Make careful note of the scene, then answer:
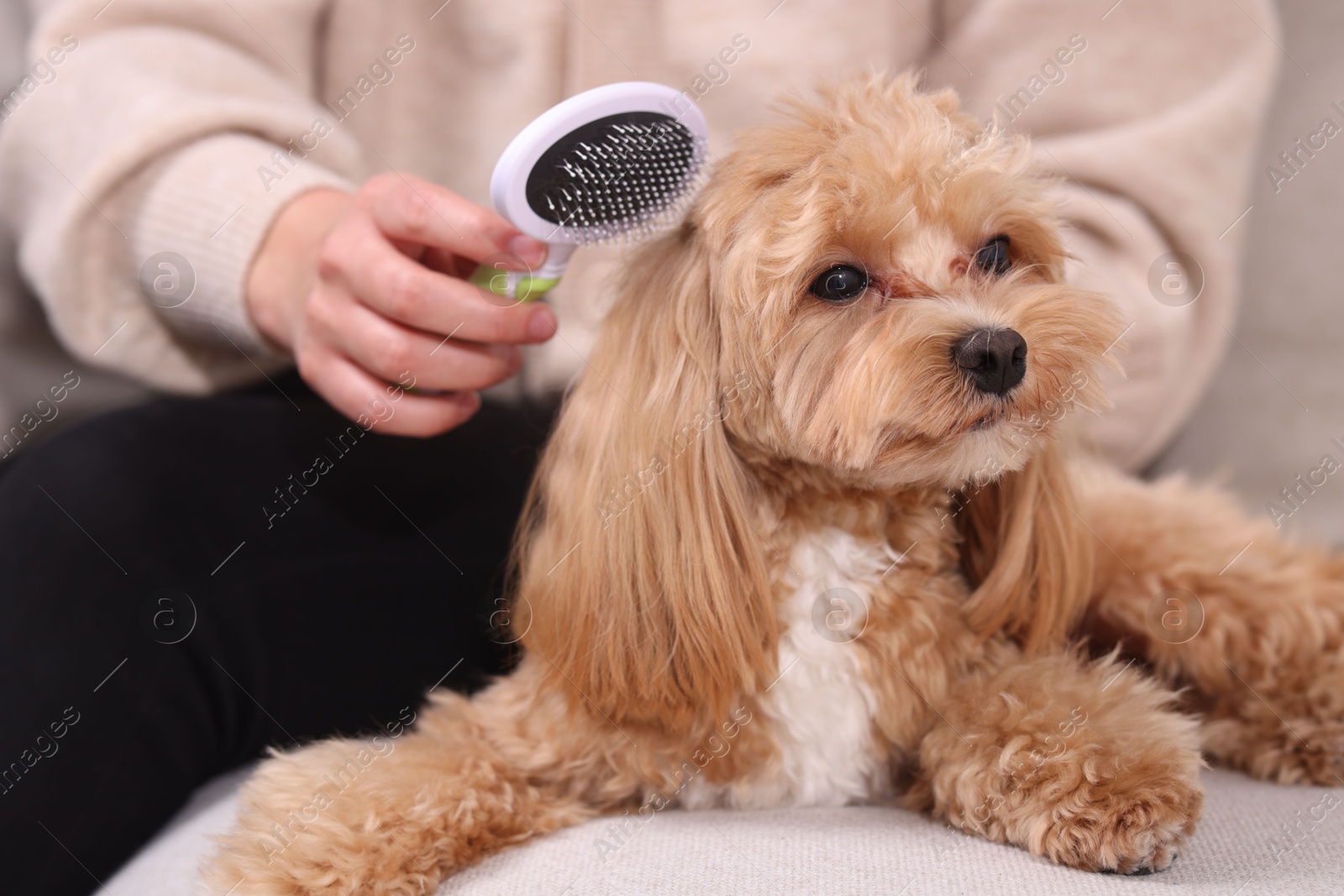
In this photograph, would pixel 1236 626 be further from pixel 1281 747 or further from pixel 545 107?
pixel 545 107

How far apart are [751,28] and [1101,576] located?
0.96m

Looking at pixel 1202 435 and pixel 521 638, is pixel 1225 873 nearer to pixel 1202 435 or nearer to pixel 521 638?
pixel 521 638

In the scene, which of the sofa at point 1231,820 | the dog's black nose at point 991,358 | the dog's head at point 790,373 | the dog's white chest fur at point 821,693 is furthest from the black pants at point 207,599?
the dog's black nose at point 991,358

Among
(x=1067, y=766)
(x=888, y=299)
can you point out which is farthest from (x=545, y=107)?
(x=1067, y=766)

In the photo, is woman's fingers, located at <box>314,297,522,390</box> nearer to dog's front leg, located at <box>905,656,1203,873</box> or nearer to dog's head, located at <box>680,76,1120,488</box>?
dog's head, located at <box>680,76,1120,488</box>

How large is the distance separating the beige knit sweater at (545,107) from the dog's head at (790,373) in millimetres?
419

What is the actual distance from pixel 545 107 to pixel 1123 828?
1.25 m

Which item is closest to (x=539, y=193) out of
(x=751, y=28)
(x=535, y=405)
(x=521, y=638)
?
(x=521, y=638)

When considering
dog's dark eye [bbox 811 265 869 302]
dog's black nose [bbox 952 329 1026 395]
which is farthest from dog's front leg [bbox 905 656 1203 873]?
dog's dark eye [bbox 811 265 869 302]

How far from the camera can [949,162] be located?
0.93 metres

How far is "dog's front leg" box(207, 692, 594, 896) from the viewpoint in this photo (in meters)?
0.86

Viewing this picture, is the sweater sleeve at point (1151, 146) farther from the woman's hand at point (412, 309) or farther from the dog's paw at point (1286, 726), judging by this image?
the woman's hand at point (412, 309)

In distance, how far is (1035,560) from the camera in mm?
1047

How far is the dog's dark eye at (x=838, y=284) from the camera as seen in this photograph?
0.95 m
